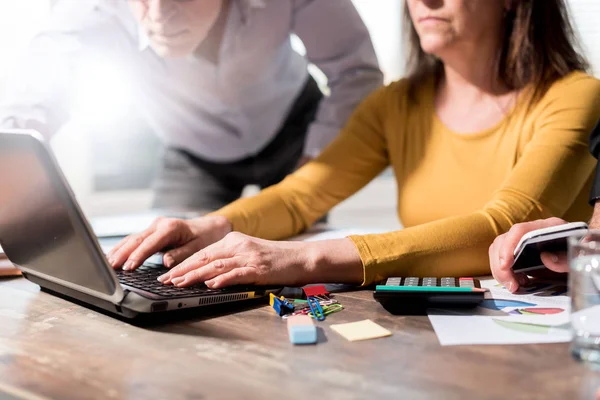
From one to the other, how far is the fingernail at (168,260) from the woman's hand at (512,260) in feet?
1.67

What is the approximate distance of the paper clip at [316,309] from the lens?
0.84 m

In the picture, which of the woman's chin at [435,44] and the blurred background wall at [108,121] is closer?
the woman's chin at [435,44]

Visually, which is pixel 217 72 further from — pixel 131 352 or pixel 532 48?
pixel 131 352

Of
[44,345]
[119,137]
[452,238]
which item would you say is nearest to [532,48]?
[452,238]

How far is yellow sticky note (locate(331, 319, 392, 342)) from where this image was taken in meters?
0.75

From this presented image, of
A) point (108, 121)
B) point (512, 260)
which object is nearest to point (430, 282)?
point (512, 260)

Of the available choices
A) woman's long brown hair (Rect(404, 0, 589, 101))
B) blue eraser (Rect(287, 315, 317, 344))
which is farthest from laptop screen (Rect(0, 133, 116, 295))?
woman's long brown hair (Rect(404, 0, 589, 101))

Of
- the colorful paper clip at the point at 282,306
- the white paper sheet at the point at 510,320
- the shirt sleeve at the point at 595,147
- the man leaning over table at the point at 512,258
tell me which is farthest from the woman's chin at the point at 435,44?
the colorful paper clip at the point at 282,306

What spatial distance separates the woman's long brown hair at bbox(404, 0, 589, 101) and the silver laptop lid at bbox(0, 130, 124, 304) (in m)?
0.93

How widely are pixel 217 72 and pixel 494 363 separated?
143 cm

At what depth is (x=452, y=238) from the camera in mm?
1059

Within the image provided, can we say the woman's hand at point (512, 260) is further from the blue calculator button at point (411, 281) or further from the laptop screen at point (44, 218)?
the laptop screen at point (44, 218)

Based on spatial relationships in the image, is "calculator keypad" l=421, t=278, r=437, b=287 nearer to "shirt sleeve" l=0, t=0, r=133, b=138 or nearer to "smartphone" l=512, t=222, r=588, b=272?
"smartphone" l=512, t=222, r=588, b=272

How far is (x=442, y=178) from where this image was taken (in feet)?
4.66
